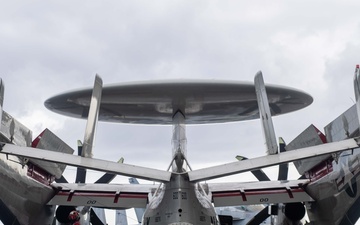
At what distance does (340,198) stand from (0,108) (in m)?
8.36

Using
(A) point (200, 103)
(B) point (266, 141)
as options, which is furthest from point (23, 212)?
(B) point (266, 141)

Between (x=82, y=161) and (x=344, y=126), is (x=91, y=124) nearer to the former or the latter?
(x=82, y=161)

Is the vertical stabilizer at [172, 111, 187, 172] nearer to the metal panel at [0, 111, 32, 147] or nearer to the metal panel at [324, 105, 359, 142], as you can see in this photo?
the metal panel at [0, 111, 32, 147]

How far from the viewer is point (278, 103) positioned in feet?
35.1

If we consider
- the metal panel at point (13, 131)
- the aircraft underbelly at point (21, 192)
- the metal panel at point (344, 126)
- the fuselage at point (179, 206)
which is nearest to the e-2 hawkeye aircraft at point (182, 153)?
the fuselage at point (179, 206)

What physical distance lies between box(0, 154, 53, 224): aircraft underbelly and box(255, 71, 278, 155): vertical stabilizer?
5.68 metres

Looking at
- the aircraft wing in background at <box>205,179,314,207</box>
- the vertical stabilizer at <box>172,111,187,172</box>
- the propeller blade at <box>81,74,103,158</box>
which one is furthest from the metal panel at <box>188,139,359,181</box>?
the aircraft wing in background at <box>205,179,314,207</box>

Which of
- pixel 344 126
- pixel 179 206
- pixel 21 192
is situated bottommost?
pixel 179 206

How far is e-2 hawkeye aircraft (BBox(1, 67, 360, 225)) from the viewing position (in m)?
7.11

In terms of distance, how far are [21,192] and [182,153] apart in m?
4.25

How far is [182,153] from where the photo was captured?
376 inches

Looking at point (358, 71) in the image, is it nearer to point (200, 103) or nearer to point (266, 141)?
point (266, 141)

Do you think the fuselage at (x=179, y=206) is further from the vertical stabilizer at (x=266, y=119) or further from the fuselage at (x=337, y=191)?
the fuselage at (x=337, y=191)

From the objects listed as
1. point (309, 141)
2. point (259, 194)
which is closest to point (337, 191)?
point (309, 141)
